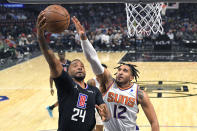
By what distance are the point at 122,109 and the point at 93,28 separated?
20.3 m

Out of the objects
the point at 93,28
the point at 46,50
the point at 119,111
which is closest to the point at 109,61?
the point at 93,28

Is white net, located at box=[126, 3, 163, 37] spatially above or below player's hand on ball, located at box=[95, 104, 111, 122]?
above

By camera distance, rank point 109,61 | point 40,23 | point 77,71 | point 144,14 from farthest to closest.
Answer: point 109,61, point 144,14, point 77,71, point 40,23

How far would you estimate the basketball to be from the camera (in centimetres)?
279

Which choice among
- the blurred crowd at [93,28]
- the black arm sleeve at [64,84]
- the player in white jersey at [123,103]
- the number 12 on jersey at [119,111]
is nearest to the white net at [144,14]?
the player in white jersey at [123,103]

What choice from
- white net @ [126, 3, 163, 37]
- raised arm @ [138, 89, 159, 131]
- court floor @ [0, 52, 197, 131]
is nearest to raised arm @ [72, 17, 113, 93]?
raised arm @ [138, 89, 159, 131]

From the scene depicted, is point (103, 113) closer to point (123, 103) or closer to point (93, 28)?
point (123, 103)

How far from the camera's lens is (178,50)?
17641 millimetres

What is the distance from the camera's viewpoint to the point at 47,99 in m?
8.21

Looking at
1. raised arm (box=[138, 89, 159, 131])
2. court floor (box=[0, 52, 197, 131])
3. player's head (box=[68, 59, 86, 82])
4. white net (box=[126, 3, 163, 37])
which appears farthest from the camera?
white net (box=[126, 3, 163, 37])

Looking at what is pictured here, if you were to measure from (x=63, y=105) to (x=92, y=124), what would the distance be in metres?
0.37

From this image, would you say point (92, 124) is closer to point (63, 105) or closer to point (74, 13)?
point (63, 105)

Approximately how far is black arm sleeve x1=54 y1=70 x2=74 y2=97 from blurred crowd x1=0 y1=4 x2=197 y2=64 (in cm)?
1242

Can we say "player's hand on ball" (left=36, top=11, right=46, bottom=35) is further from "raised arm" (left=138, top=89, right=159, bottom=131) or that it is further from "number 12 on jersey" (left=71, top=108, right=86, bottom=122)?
"raised arm" (left=138, top=89, right=159, bottom=131)
